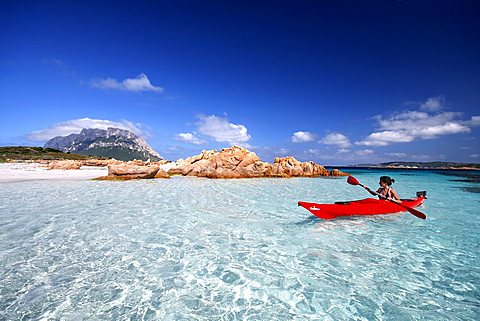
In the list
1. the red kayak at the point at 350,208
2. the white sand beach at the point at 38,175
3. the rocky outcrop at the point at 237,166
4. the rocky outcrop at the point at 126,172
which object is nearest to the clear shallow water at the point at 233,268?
the red kayak at the point at 350,208

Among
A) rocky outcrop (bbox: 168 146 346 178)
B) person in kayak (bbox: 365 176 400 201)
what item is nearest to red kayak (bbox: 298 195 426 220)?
person in kayak (bbox: 365 176 400 201)

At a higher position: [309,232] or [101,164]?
[101,164]

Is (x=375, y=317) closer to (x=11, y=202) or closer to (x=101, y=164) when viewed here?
(x=11, y=202)

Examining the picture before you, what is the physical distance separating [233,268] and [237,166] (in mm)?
35380

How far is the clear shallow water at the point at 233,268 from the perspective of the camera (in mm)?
5148

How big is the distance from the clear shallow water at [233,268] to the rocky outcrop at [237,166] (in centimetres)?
2823

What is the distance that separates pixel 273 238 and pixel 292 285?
375cm

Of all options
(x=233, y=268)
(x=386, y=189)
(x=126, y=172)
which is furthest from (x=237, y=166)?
(x=233, y=268)

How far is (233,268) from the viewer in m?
7.15

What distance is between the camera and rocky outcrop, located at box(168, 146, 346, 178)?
41.6 m

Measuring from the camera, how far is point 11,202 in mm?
15906

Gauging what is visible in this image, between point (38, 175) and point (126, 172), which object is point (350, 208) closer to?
point (126, 172)

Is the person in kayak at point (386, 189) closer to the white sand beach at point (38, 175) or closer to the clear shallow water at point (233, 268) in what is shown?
the clear shallow water at point (233, 268)

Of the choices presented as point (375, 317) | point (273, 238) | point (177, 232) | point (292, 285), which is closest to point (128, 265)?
point (177, 232)
